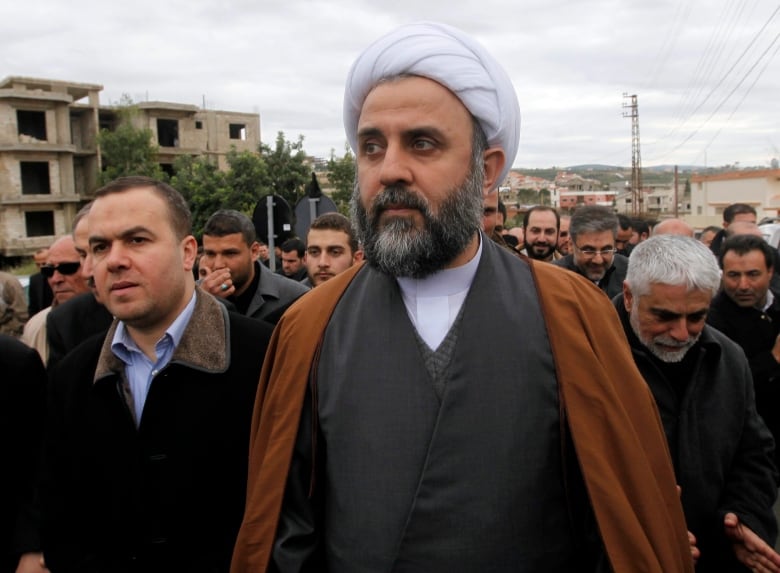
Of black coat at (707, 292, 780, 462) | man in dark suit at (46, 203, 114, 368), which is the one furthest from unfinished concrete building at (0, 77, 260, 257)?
black coat at (707, 292, 780, 462)

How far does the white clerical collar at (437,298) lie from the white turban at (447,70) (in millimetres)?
369

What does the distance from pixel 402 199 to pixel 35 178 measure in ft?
128

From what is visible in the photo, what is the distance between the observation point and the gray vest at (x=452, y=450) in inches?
61.4

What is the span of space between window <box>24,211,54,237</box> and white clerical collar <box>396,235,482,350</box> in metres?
38.0

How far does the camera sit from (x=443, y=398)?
1.60 m

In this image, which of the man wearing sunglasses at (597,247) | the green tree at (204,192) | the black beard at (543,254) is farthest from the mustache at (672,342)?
the green tree at (204,192)

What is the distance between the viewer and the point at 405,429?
162cm

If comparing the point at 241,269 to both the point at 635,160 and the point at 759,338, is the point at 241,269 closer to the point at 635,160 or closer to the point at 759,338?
the point at 759,338

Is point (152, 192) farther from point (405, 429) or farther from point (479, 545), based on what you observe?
point (479, 545)

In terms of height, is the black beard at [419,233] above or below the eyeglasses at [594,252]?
above

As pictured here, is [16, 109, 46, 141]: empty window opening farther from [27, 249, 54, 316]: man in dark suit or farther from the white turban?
the white turban

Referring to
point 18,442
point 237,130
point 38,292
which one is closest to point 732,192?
point 237,130

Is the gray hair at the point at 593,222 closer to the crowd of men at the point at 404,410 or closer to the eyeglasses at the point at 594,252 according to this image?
the eyeglasses at the point at 594,252

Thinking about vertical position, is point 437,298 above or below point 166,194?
below
